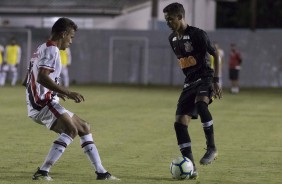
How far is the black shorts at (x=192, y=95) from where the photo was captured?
11500mm

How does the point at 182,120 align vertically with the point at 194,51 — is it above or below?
below

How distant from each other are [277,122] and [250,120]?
0.76m

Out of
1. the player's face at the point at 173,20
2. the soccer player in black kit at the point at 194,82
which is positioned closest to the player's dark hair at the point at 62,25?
the player's face at the point at 173,20

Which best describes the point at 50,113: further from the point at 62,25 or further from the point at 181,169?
the point at 181,169

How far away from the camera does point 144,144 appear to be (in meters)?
15.4

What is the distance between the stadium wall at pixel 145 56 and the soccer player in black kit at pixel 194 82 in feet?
105

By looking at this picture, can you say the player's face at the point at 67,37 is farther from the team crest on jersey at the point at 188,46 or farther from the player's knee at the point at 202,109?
the player's knee at the point at 202,109

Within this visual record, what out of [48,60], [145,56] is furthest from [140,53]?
[48,60]

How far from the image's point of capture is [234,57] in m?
36.3

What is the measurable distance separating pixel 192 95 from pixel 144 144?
13.3ft

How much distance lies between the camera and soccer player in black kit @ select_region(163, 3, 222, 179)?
1137cm

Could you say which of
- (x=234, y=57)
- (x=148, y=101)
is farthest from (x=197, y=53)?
(x=234, y=57)

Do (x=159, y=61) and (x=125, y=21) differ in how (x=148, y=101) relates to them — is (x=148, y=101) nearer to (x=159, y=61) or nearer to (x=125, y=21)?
(x=159, y=61)

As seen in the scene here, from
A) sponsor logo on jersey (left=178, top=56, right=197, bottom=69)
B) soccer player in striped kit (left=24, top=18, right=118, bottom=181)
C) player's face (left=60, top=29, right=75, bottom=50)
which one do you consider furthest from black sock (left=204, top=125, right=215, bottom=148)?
player's face (left=60, top=29, right=75, bottom=50)
